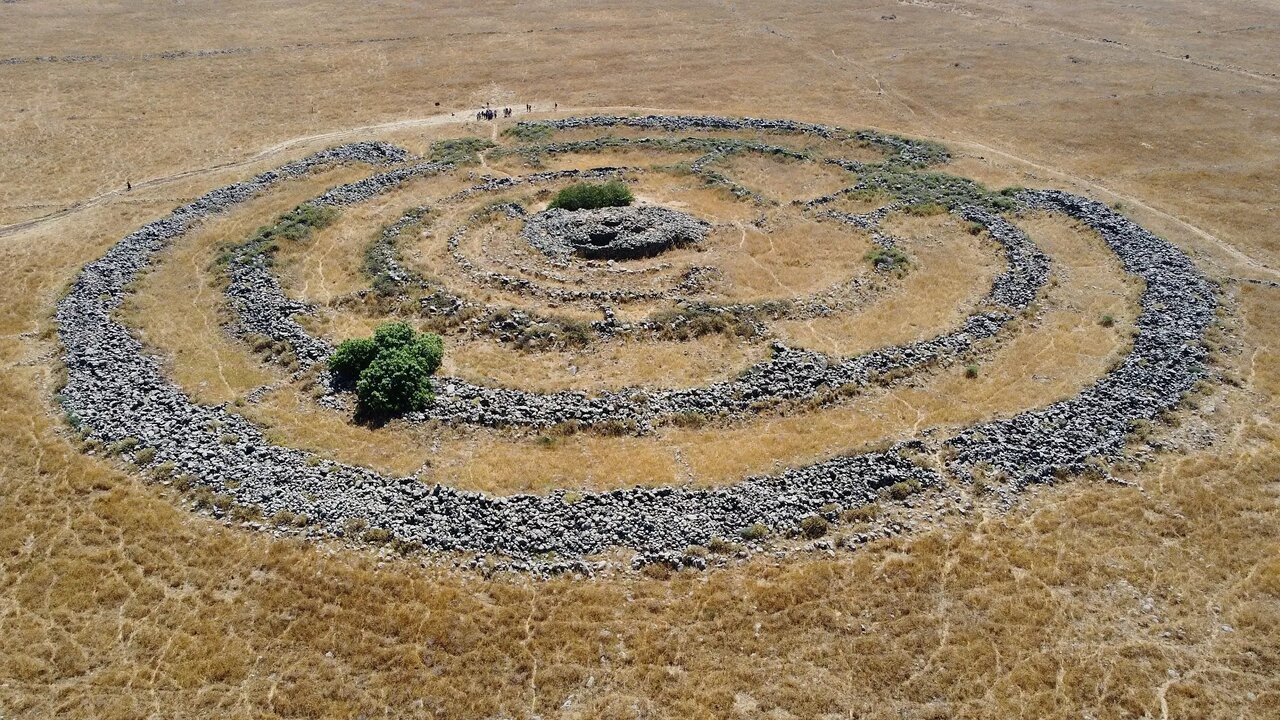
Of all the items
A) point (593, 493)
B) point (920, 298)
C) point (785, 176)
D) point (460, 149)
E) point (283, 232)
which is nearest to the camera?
point (593, 493)

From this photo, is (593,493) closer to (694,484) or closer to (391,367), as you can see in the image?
(694,484)

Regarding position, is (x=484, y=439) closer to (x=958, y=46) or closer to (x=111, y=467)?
(x=111, y=467)

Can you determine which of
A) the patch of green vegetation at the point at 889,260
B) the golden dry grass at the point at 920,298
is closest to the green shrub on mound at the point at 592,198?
the patch of green vegetation at the point at 889,260

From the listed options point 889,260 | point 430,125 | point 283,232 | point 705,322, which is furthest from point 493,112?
point 705,322

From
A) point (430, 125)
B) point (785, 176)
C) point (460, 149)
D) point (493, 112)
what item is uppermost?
point (493, 112)

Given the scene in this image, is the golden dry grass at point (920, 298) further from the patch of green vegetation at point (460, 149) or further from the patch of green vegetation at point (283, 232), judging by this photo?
the patch of green vegetation at point (460, 149)

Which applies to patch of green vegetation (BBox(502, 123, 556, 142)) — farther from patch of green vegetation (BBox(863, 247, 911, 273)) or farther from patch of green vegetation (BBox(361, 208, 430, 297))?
patch of green vegetation (BBox(863, 247, 911, 273))

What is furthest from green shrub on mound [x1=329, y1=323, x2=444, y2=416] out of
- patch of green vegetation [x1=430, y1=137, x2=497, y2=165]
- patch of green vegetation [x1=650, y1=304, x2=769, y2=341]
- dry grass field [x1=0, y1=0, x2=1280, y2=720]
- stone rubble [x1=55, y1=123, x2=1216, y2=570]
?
patch of green vegetation [x1=430, y1=137, x2=497, y2=165]
